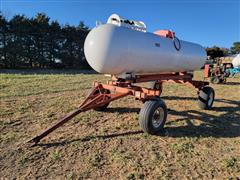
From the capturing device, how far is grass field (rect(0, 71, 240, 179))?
303 cm

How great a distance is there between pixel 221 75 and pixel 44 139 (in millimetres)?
10654

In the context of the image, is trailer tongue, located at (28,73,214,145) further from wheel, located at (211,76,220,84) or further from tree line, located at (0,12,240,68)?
tree line, located at (0,12,240,68)

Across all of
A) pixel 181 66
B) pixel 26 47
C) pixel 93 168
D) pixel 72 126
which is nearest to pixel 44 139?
pixel 72 126

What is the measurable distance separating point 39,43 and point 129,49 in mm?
25301

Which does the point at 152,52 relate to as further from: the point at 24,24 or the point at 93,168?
the point at 24,24

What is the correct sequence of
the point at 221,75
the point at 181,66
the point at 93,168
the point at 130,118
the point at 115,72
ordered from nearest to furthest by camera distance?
1. the point at 93,168
2. the point at 115,72
3. the point at 130,118
4. the point at 181,66
5. the point at 221,75

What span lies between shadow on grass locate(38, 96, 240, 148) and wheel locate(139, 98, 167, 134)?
0.22 metres

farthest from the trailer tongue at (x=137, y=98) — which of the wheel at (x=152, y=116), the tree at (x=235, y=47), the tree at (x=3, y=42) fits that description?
the tree at (x=235, y=47)

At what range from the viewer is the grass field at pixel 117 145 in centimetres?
303

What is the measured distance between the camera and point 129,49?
4.08m

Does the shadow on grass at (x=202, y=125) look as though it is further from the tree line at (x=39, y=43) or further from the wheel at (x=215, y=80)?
the tree line at (x=39, y=43)

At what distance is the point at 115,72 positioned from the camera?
4.32 meters

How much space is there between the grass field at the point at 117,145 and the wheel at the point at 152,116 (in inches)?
6.8

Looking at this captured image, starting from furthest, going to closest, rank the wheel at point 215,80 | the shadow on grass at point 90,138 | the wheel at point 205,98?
the wheel at point 215,80 < the wheel at point 205,98 < the shadow on grass at point 90,138
